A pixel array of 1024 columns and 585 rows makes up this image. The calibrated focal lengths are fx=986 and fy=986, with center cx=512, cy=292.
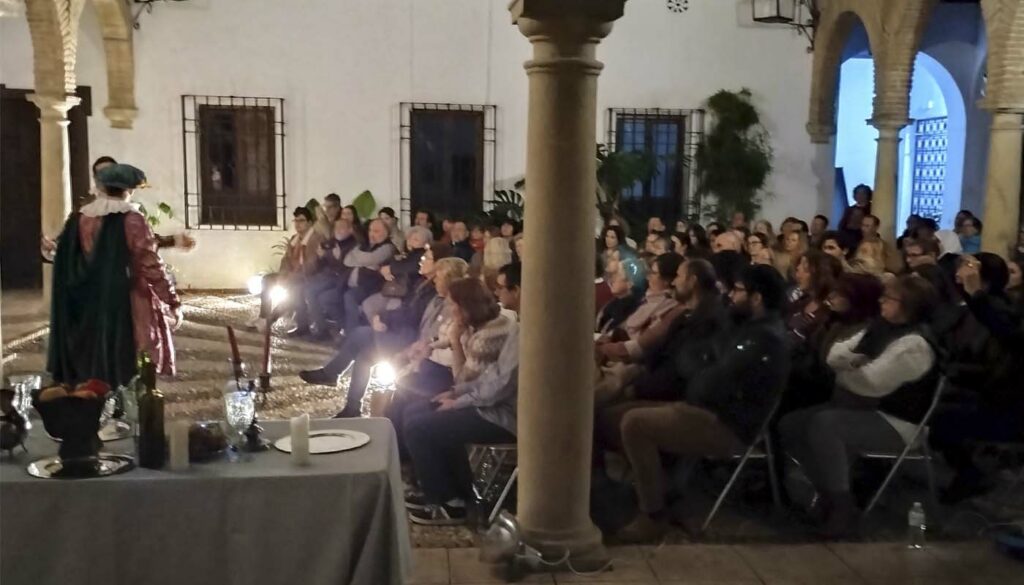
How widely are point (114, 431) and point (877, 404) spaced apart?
10.3 feet

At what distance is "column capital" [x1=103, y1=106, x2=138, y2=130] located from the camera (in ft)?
37.0

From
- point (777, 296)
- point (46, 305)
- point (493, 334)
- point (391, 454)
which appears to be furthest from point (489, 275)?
point (46, 305)

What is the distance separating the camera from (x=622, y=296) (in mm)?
5840

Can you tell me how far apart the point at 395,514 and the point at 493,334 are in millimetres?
1677

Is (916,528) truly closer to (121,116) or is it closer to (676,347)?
(676,347)

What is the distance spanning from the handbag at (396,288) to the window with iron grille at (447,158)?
486cm

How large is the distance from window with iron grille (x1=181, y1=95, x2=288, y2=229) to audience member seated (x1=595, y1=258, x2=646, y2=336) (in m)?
6.69

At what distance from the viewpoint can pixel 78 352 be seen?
5109 mm

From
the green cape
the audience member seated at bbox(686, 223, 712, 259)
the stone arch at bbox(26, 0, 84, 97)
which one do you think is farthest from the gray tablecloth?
the stone arch at bbox(26, 0, 84, 97)

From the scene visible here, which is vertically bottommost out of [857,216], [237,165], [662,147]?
[857,216]

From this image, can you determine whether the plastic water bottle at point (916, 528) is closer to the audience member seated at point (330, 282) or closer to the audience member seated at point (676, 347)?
the audience member seated at point (676, 347)

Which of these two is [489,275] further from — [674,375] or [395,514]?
[395,514]

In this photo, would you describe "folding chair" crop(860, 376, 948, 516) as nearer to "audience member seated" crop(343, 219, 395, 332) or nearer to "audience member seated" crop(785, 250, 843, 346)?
"audience member seated" crop(785, 250, 843, 346)

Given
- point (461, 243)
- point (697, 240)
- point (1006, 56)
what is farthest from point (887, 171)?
point (461, 243)
